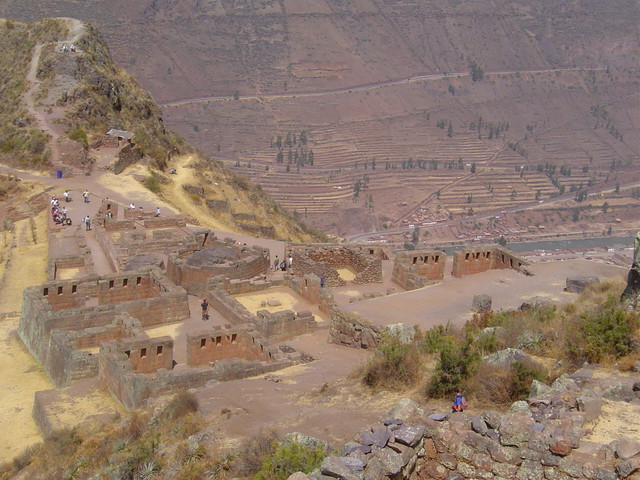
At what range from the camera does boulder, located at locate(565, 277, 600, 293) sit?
22.2m

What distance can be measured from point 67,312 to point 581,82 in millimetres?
185872

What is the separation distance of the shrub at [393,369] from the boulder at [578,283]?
869cm

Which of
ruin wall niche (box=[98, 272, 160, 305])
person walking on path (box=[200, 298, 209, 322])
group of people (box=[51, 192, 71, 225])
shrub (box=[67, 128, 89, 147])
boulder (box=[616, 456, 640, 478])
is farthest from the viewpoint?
shrub (box=[67, 128, 89, 147])

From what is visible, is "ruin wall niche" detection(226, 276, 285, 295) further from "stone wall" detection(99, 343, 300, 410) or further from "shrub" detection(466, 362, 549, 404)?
"shrub" detection(466, 362, 549, 404)

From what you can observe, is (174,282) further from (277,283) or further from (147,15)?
(147,15)

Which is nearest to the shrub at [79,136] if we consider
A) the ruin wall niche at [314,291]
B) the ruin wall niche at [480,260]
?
the ruin wall niche at [314,291]

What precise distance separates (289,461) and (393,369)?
4.26 meters

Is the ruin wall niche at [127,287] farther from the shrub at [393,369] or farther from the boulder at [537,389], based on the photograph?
the boulder at [537,389]

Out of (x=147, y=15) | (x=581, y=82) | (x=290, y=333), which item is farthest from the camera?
(x=581, y=82)

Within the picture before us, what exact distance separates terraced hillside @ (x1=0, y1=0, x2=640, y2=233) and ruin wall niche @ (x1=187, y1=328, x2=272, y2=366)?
101 metres

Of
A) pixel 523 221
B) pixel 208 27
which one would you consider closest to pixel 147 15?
pixel 208 27

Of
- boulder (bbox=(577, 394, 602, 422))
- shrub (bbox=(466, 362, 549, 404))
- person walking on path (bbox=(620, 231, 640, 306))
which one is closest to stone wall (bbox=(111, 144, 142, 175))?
person walking on path (bbox=(620, 231, 640, 306))

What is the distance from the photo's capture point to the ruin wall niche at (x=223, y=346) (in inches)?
819

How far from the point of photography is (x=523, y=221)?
128375 millimetres
